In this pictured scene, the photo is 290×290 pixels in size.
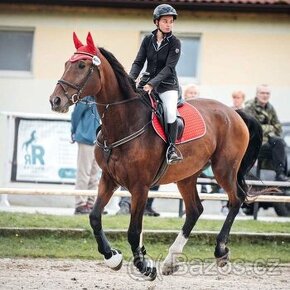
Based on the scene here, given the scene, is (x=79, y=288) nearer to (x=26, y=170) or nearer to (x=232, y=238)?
(x=232, y=238)

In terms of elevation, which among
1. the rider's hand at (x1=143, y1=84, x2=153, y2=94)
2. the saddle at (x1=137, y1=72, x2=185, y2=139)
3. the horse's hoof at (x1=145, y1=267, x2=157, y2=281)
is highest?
the rider's hand at (x1=143, y1=84, x2=153, y2=94)

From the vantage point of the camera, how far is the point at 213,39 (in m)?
21.7

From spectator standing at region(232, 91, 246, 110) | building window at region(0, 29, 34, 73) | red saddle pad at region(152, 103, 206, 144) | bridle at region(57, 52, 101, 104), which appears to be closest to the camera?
bridle at region(57, 52, 101, 104)

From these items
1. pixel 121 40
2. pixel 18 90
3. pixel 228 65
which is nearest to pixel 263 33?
pixel 228 65

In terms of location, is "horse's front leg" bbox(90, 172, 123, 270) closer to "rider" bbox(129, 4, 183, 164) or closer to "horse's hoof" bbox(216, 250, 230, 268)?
"rider" bbox(129, 4, 183, 164)

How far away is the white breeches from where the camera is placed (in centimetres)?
1169

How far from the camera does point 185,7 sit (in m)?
21.5

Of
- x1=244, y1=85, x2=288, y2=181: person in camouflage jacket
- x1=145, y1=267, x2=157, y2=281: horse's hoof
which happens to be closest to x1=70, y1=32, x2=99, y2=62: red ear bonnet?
x1=145, y1=267, x2=157, y2=281: horse's hoof

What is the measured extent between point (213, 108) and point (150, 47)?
1.64 metres

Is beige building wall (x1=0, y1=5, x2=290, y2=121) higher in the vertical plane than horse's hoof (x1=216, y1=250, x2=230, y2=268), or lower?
higher

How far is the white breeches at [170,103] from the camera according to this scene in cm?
1169

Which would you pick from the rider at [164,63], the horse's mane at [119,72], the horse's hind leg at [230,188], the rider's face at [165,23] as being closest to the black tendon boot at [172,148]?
the rider at [164,63]

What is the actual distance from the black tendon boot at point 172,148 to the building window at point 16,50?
11.2m

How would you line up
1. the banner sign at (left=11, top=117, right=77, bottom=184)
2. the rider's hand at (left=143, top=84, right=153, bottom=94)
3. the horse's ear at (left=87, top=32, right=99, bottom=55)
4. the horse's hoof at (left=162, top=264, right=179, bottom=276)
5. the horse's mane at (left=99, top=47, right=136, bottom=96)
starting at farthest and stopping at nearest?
the banner sign at (left=11, top=117, right=77, bottom=184)
the horse's hoof at (left=162, top=264, right=179, bottom=276)
the rider's hand at (left=143, top=84, right=153, bottom=94)
the horse's mane at (left=99, top=47, right=136, bottom=96)
the horse's ear at (left=87, top=32, right=99, bottom=55)
